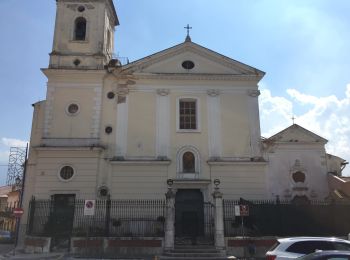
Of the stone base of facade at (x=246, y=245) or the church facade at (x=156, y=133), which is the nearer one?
the stone base of facade at (x=246, y=245)

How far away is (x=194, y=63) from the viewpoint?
2672cm

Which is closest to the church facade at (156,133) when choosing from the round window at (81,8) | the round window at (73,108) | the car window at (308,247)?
the round window at (73,108)

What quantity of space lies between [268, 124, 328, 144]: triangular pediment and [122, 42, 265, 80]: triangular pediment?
385 cm

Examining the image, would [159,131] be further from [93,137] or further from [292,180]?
[292,180]

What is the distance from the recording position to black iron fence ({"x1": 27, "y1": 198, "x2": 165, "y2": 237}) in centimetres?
2148

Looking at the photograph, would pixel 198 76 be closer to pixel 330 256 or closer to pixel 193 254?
pixel 193 254

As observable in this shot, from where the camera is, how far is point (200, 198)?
2438 centimetres

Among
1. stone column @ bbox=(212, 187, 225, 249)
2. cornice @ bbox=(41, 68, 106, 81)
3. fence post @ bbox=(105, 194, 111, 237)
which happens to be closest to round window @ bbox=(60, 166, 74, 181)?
fence post @ bbox=(105, 194, 111, 237)

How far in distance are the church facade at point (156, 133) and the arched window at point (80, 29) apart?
15 cm

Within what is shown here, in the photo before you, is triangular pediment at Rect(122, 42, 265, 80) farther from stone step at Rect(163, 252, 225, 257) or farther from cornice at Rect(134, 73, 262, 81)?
stone step at Rect(163, 252, 225, 257)

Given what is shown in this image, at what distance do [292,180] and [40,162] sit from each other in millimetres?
15239

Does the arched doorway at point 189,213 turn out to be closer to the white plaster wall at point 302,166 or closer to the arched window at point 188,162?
the arched window at point 188,162

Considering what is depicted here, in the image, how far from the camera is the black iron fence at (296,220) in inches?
824

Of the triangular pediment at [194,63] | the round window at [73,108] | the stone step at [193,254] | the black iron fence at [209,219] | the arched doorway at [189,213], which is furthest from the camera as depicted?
the triangular pediment at [194,63]
